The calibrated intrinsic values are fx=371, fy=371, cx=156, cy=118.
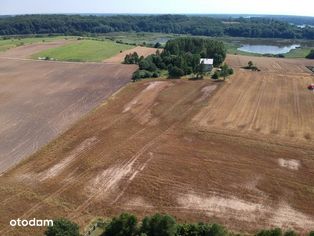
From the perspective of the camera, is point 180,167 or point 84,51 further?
point 84,51

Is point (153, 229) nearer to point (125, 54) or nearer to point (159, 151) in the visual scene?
point (159, 151)

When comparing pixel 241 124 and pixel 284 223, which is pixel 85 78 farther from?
pixel 284 223

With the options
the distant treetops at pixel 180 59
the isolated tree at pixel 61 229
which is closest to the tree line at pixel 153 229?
the isolated tree at pixel 61 229

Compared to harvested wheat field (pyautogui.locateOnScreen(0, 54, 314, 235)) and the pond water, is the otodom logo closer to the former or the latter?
harvested wheat field (pyautogui.locateOnScreen(0, 54, 314, 235))

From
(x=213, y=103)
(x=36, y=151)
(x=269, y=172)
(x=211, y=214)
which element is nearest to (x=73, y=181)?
(x=36, y=151)

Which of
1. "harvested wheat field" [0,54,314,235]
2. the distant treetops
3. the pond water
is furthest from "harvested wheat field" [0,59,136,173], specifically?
the pond water

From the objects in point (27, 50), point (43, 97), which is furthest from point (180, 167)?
point (27, 50)

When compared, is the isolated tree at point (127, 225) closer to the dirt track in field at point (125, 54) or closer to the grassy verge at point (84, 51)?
the dirt track in field at point (125, 54)
